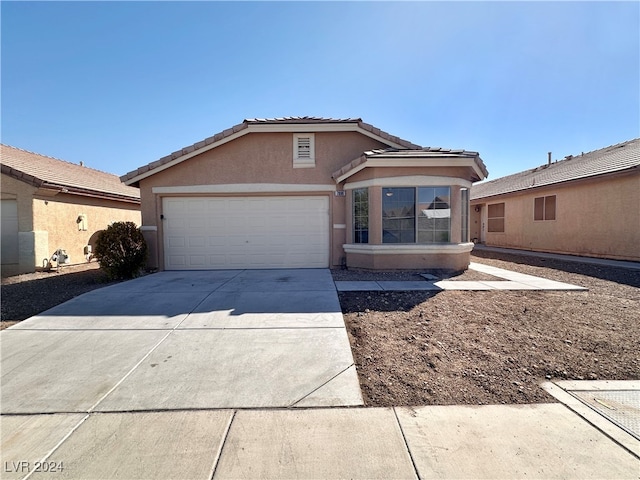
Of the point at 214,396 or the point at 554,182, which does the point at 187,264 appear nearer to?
the point at 214,396

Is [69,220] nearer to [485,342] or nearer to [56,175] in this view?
[56,175]

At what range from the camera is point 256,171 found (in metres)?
9.36

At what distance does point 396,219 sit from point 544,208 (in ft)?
37.2

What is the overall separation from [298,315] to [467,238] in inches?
267

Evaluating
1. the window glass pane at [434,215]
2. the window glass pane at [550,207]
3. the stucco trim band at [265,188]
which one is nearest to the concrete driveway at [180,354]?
the window glass pane at [434,215]

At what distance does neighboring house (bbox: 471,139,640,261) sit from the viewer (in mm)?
10836

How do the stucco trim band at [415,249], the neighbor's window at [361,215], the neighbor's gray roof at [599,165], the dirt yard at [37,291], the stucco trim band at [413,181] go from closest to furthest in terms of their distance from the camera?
1. the dirt yard at [37,291]
2. the stucco trim band at [413,181]
3. the stucco trim band at [415,249]
4. the neighbor's window at [361,215]
5. the neighbor's gray roof at [599,165]

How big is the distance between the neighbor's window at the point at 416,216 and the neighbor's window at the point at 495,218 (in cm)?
1212

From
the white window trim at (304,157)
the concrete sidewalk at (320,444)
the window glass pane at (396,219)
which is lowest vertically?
the concrete sidewalk at (320,444)

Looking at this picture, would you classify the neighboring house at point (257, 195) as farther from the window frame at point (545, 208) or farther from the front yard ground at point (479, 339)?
the window frame at point (545, 208)

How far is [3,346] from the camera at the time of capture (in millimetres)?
4125

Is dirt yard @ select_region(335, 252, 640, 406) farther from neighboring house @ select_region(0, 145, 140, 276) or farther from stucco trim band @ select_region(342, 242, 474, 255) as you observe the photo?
neighboring house @ select_region(0, 145, 140, 276)

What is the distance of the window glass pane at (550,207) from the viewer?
1399 cm

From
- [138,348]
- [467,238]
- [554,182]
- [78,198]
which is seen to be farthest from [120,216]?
[554,182]
